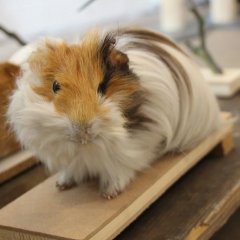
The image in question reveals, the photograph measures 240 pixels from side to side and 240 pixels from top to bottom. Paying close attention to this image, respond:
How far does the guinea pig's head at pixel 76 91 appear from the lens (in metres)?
0.65

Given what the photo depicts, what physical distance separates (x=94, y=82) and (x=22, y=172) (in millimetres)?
368

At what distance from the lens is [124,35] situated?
2.83 ft

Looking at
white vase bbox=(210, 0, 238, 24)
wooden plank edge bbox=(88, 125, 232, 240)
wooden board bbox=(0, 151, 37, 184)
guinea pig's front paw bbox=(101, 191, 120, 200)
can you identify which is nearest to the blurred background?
white vase bbox=(210, 0, 238, 24)

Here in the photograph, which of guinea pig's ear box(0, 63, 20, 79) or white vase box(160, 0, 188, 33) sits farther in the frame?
white vase box(160, 0, 188, 33)

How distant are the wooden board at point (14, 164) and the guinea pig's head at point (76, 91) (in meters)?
0.24

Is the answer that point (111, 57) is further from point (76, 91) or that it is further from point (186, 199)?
point (186, 199)

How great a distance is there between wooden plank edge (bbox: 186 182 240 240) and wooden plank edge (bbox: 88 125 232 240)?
0.07m

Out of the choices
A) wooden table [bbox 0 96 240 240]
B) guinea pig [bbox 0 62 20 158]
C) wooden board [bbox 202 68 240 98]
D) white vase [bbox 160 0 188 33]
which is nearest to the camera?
wooden table [bbox 0 96 240 240]

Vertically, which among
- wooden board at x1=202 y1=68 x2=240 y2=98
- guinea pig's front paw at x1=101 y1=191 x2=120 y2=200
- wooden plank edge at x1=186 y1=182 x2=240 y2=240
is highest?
guinea pig's front paw at x1=101 y1=191 x2=120 y2=200

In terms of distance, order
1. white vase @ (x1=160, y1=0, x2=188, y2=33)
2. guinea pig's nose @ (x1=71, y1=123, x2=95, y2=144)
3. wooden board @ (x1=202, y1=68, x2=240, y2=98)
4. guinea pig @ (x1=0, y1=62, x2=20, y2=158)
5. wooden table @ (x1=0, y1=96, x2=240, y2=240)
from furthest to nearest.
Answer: white vase @ (x1=160, y1=0, x2=188, y2=33), wooden board @ (x1=202, y1=68, x2=240, y2=98), guinea pig @ (x1=0, y1=62, x2=20, y2=158), wooden table @ (x1=0, y1=96, x2=240, y2=240), guinea pig's nose @ (x1=71, y1=123, x2=95, y2=144)

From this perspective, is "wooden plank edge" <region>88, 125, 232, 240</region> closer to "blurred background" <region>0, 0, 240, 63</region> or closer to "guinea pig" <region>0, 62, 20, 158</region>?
"guinea pig" <region>0, 62, 20, 158</region>

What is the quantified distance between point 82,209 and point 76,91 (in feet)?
0.56

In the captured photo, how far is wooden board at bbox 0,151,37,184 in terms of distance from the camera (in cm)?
95

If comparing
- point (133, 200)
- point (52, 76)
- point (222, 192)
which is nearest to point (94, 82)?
point (52, 76)
